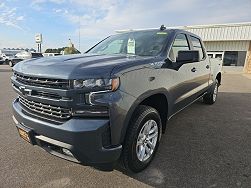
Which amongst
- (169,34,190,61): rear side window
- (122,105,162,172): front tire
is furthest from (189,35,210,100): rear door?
(122,105,162,172): front tire

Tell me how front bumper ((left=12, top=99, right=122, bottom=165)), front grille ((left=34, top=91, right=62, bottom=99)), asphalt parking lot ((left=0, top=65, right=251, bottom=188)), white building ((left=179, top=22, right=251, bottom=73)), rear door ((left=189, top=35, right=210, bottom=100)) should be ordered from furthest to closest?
white building ((left=179, top=22, right=251, bottom=73)), rear door ((left=189, top=35, right=210, bottom=100)), asphalt parking lot ((left=0, top=65, right=251, bottom=188)), front grille ((left=34, top=91, right=62, bottom=99)), front bumper ((left=12, top=99, right=122, bottom=165))

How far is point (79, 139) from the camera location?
213 centimetres

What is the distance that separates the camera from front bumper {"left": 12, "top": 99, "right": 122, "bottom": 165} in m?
2.13

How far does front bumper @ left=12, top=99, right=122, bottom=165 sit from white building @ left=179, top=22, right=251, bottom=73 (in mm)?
21721

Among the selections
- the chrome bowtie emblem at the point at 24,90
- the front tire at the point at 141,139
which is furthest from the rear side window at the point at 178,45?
the chrome bowtie emblem at the point at 24,90

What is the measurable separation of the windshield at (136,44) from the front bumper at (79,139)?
1.61 m

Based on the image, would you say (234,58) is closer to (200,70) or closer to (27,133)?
(200,70)

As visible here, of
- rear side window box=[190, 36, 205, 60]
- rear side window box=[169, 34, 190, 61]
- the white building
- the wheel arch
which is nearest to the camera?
the wheel arch

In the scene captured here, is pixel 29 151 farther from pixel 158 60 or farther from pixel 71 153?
pixel 158 60

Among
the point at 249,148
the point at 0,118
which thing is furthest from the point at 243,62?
the point at 0,118

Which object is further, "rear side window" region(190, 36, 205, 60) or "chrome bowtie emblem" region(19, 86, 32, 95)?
"rear side window" region(190, 36, 205, 60)

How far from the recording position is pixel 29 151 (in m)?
3.45

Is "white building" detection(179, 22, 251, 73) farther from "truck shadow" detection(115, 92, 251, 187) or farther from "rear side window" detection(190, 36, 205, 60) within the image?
"truck shadow" detection(115, 92, 251, 187)

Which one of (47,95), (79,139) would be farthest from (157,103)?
(47,95)
